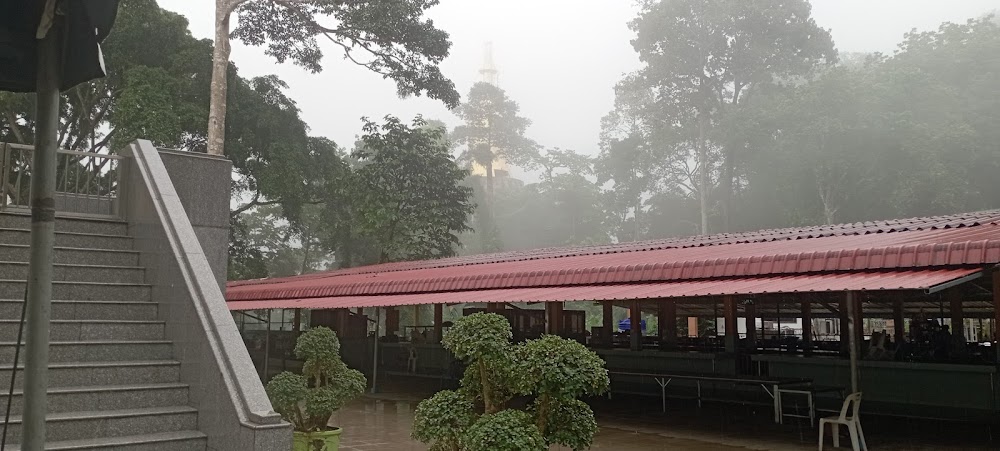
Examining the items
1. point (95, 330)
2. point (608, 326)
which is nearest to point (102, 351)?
point (95, 330)

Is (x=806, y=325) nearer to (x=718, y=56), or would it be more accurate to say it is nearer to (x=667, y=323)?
(x=667, y=323)

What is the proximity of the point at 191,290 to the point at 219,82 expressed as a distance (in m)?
15.7

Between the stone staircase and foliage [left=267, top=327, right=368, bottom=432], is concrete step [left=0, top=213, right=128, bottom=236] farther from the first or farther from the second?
foliage [left=267, top=327, right=368, bottom=432]

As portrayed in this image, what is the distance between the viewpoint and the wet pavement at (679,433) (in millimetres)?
9469

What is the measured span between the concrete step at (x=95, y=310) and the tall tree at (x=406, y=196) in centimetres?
1816

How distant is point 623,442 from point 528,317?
8.61 m

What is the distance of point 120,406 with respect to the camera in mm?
5859

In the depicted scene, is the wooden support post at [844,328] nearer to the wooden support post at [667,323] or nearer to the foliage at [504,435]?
the wooden support post at [667,323]

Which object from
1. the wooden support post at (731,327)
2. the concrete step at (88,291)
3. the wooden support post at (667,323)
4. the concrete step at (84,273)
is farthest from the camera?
the wooden support post at (667,323)

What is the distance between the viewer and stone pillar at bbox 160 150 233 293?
8.05 m

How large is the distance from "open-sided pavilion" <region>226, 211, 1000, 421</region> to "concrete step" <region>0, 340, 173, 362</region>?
5287 millimetres

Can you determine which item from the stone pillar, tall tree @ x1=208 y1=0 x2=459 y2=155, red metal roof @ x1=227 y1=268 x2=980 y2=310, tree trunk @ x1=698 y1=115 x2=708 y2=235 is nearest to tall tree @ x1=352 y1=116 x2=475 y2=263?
tall tree @ x1=208 y1=0 x2=459 y2=155

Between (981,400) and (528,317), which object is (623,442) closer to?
(981,400)

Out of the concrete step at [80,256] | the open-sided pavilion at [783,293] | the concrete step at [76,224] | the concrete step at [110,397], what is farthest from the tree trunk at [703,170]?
the concrete step at [110,397]
